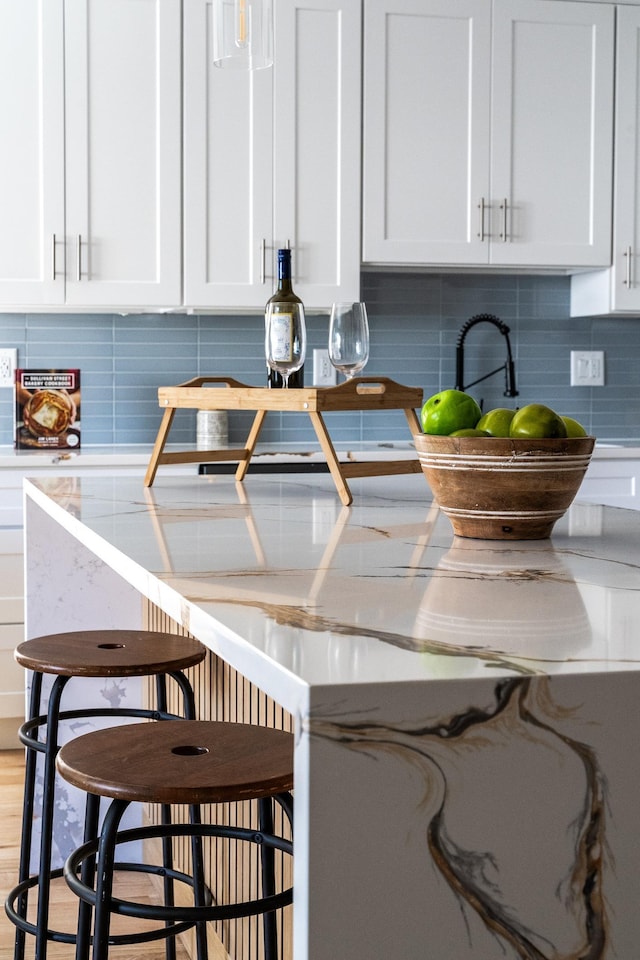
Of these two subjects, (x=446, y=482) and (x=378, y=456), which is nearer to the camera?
(x=446, y=482)

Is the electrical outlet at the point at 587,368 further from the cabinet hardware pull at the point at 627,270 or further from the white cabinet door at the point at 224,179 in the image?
the white cabinet door at the point at 224,179

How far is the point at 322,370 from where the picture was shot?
4.04m

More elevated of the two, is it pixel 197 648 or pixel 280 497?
pixel 280 497

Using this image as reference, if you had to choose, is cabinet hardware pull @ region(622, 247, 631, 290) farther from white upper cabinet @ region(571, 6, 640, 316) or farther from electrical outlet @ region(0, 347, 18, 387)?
electrical outlet @ region(0, 347, 18, 387)

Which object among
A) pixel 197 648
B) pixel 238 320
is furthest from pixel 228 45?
pixel 238 320

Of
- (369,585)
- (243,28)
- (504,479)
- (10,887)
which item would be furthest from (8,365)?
(369,585)

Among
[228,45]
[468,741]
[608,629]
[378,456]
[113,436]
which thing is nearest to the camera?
[468,741]

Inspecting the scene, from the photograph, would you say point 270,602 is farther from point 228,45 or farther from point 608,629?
point 228,45

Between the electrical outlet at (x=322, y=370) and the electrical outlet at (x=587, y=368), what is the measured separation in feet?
3.03

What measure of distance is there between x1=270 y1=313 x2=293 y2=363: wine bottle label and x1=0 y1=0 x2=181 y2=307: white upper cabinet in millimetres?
1664

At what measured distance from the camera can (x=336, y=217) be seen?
3.69m

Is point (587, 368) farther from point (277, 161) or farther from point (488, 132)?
point (277, 161)

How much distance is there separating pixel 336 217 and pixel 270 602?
9.58 ft

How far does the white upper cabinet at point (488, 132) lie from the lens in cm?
371
